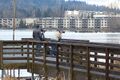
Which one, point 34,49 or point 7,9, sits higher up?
point 7,9

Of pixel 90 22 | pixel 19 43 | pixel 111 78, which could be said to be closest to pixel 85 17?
pixel 90 22

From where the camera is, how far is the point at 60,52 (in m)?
15.8

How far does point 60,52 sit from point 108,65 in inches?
154

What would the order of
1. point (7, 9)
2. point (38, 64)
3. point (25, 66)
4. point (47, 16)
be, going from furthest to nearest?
1. point (47, 16)
2. point (7, 9)
3. point (25, 66)
4. point (38, 64)

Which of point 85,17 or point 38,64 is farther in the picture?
point 85,17

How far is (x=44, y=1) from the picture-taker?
490ft

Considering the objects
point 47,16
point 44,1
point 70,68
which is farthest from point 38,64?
point 44,1

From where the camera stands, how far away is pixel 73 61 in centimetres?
1457

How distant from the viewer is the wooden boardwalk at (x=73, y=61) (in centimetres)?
1216

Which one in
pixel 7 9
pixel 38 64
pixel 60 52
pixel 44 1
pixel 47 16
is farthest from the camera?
pixel 44 1

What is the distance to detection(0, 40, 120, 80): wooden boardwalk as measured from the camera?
12164mm

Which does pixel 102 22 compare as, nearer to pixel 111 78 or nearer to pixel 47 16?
pixel 47 16

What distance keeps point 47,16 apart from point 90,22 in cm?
1119

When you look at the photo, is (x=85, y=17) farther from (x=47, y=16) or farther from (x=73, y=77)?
(x=73, y=77)
